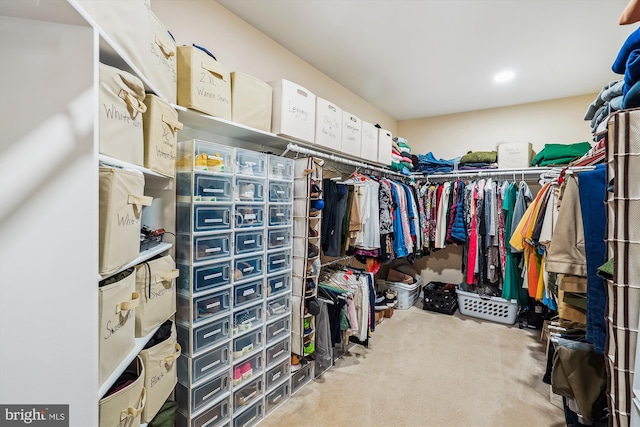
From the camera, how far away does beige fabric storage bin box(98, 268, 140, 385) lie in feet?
2.60

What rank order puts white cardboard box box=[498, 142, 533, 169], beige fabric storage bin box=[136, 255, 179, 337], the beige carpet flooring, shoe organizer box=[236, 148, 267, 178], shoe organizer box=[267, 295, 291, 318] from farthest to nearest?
white cardboard box box=[498, 142, 533, 169], shoe organizer box=[267, 295, 291, 318], the beige carpet flooring, shoe organizer box=[236, 148, 267, 178], beige fabric storage bin box=[136, 255, 179, 337]

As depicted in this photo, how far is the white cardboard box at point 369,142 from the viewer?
280cm

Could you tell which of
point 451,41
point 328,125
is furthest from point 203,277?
point 451,41

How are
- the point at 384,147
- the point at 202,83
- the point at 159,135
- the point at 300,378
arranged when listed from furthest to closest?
the point at 384,147 → the point at 300,378 → the point at 202,83 → the point at 159,135

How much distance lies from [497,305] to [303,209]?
2.78 metres

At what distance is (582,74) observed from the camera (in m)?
2.71

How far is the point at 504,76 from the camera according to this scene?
2812mm

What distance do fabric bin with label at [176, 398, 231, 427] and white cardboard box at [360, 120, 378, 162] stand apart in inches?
89.2

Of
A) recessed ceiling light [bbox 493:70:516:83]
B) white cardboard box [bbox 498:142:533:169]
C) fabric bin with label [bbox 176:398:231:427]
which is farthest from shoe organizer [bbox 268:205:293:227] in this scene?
white cardboard box [bbox 498:142:533:169]

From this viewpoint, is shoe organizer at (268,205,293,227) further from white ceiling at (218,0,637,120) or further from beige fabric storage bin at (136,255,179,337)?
white ceiling at (218,0,637,120)

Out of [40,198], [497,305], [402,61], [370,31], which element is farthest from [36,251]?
[497,305]

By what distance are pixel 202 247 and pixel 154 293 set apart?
0.39 metres

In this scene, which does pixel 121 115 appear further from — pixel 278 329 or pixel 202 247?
pixel 278 329

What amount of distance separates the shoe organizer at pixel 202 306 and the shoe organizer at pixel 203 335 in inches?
1.8
